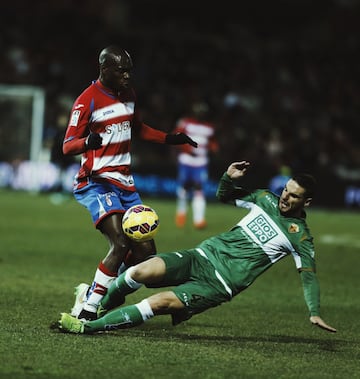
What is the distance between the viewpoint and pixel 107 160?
8.45 m

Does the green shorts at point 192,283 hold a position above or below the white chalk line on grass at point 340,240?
above

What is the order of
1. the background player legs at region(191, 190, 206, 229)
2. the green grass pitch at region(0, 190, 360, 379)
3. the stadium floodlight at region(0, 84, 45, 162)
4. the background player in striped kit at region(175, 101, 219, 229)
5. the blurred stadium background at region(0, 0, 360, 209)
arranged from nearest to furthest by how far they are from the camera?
the green grass pitch at region(0, 190, 360, 379), the background player legs at region(191, 190, 206, 229), the background player in striped kit at region(175, 101, 219, 229), the blurred stadium background at region(0, 0, 360, 209), the stadium floodlight at region(0, 84, 45, 162)

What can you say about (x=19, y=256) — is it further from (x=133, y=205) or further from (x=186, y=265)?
(x=186, y=265)

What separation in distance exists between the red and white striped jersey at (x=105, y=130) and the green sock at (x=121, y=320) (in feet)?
4.54

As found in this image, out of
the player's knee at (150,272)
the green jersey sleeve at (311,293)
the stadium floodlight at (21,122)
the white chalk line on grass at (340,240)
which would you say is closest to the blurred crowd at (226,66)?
the stadium floodlight at (21,122)

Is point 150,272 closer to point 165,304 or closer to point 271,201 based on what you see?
point 165,304

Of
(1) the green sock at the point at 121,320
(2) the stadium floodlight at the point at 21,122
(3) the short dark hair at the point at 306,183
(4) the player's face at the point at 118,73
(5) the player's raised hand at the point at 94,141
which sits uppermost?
(4) the player's face at the point at 118,73

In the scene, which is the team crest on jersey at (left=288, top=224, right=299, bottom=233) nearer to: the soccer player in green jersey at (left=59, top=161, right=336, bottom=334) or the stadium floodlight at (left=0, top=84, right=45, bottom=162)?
the soccer player in green jersey at (left=59, top=161, right=336, bottom=334)

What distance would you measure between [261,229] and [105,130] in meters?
1.65

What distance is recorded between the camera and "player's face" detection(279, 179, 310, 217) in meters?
7.73

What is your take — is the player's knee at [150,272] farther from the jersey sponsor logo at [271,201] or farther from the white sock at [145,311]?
the jersey sponsor logo at [271,201]

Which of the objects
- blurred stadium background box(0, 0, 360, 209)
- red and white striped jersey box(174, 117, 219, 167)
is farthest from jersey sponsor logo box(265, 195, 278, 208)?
blurred stadium background box(0, 0, 360, 209)

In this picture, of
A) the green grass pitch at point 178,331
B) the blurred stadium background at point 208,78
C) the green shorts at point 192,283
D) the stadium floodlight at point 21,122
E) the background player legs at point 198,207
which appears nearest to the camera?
the green grass pitch at point 178,331

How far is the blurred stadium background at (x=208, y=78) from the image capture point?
1037 inches
